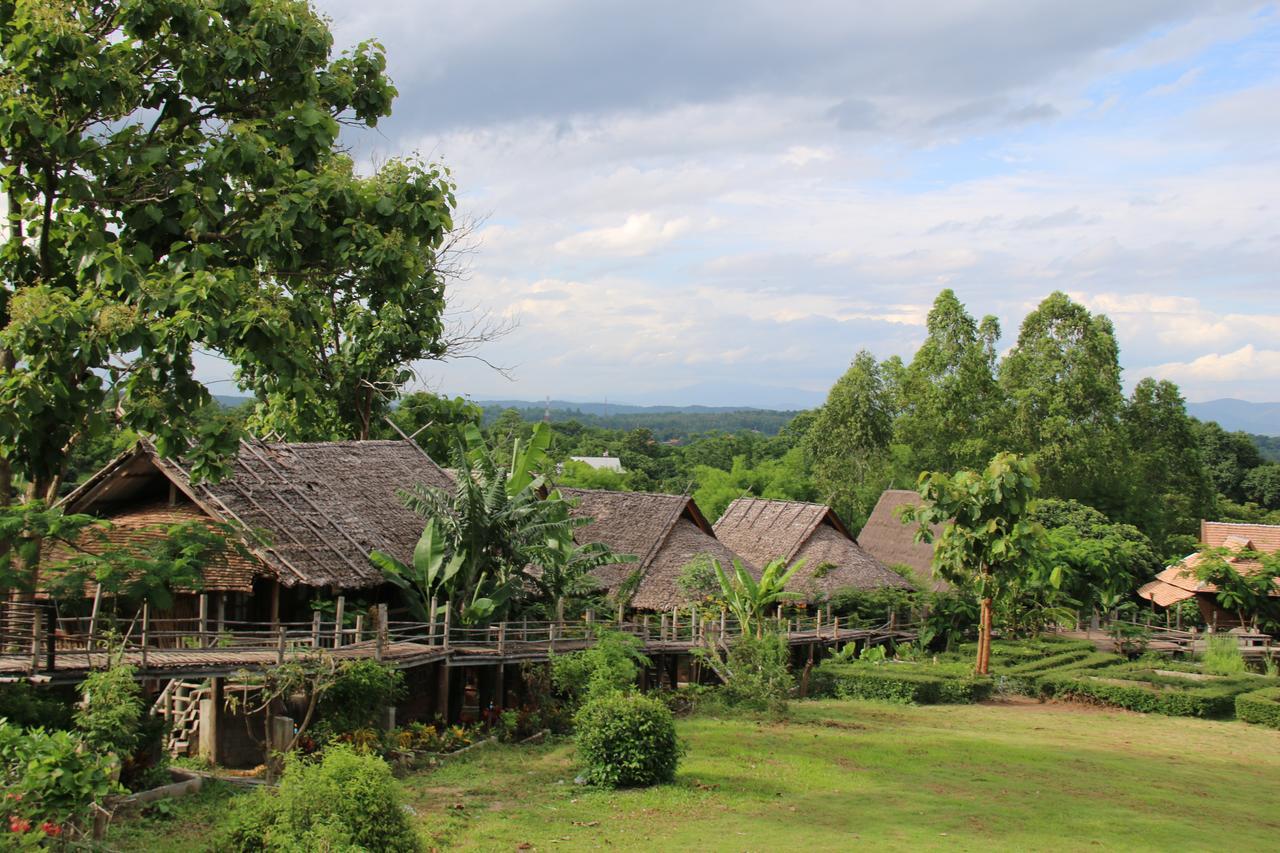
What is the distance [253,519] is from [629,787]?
780 cm

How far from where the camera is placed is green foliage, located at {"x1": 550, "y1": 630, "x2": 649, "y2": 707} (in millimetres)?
18047

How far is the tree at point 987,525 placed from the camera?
26906 mm

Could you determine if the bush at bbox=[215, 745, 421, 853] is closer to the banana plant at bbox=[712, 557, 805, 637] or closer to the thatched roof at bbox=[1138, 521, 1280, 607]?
the banana plant at bbox=[712, 557, 805, 637]

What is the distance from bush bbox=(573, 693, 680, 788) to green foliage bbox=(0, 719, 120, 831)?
8010 millimetres

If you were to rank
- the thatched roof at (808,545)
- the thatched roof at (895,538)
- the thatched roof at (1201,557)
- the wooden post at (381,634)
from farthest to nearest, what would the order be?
1. the thatched roof at (895,538)
2. the thatched roof at (1201,557)
3. the thatched roof at (808,545)
4. the wooden post at (381,634)

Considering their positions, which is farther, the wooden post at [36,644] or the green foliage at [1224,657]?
the green foliage at [1224,657]

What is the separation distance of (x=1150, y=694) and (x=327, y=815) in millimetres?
20773

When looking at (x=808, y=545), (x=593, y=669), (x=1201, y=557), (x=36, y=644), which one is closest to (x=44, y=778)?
(x=36, y=644)

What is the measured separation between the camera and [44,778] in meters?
7.09

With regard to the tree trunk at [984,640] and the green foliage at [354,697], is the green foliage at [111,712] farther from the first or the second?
the tree trunk at [984,640]

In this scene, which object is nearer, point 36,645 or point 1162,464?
point 36,645

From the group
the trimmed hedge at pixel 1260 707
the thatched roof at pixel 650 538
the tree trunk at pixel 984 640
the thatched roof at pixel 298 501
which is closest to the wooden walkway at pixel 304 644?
the thatched roof at pixel 298 501

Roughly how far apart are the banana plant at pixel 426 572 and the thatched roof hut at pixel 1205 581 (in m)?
22.4

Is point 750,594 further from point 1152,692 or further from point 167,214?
point 167,214
